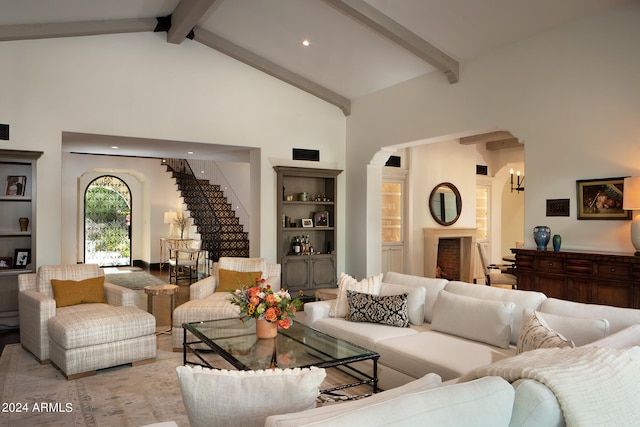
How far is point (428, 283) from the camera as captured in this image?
4.50 m

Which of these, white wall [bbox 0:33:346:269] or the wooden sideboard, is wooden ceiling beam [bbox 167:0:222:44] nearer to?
white wall [bbox 0:33:346:269]

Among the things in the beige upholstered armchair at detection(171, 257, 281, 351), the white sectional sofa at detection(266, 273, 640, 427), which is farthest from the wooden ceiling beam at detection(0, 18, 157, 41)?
the white sectional sofa at detection(266, 273, 640, 427)

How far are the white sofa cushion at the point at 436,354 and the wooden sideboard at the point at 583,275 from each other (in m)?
1.67

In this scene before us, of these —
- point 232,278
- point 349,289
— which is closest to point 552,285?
point 349,289

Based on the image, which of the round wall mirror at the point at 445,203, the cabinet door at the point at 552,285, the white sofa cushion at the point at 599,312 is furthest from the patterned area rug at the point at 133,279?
the white sofa cushion at the point at 599,312

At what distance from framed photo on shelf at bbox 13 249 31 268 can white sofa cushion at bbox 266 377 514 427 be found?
244 inches

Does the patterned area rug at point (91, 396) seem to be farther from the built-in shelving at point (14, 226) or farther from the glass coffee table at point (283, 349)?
the built-in shelving at point (14, 226)

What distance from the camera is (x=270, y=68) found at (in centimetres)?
765

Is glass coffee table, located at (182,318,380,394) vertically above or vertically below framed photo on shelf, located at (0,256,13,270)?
below

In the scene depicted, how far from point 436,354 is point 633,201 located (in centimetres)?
252

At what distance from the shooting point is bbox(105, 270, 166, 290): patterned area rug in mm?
9906

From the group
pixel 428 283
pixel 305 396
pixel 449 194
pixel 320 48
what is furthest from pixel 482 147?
pixel 305 396

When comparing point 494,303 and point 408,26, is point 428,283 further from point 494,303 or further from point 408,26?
point 408,26

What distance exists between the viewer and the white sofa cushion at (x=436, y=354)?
10.6 feet
